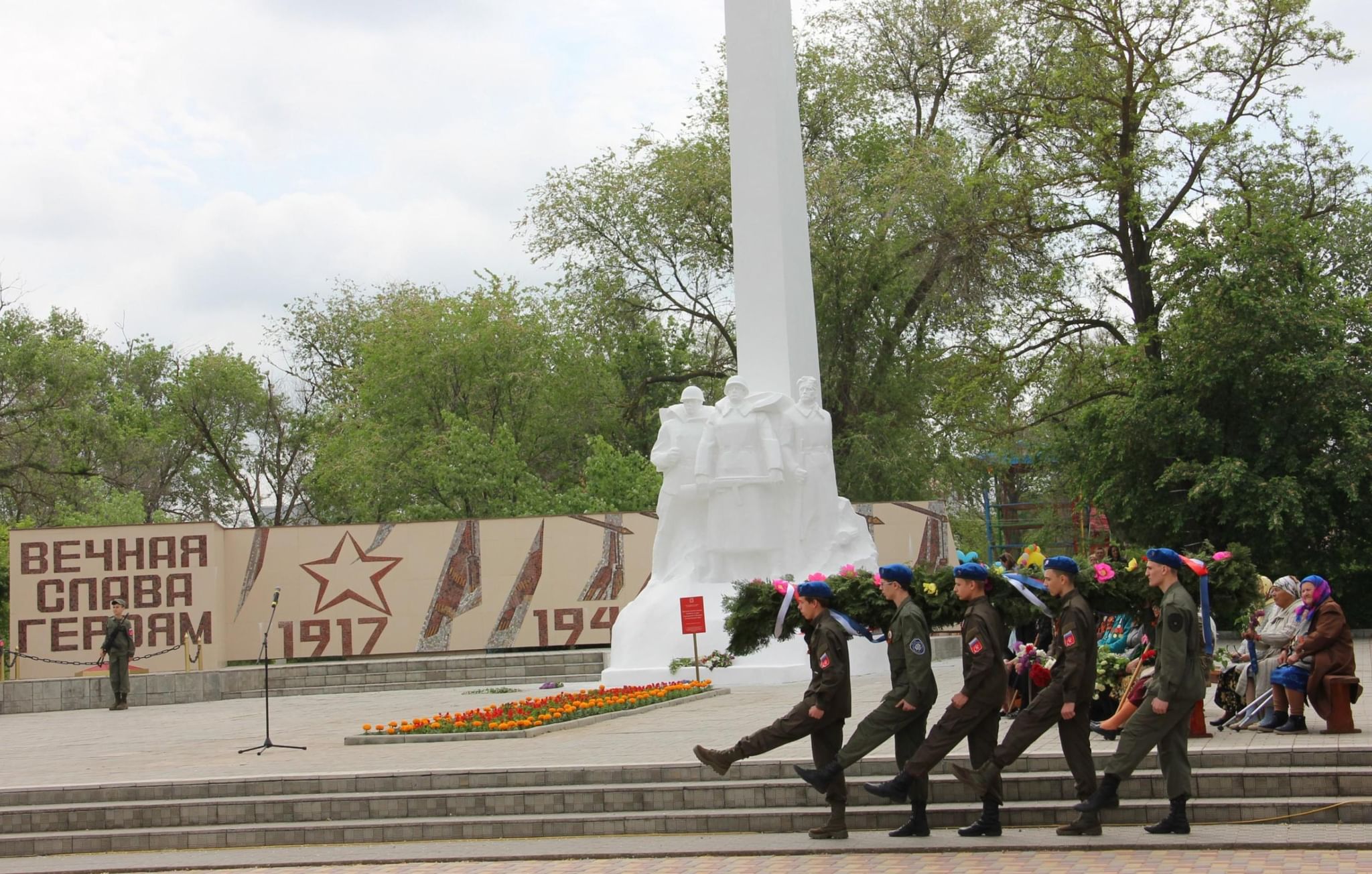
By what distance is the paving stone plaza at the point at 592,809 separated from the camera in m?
8.81

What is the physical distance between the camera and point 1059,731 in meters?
8.70

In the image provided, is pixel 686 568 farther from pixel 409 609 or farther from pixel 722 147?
pixel 722 147

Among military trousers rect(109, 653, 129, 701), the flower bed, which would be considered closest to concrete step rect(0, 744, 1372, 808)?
the flower bed

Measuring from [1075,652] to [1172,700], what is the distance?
1.92 ft

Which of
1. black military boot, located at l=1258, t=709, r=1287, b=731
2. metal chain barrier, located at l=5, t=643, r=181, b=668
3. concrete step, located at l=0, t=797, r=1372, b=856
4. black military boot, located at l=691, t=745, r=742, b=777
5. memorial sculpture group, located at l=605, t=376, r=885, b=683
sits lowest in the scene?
concrete step, located at l=0, t=797, r=1372, b=856

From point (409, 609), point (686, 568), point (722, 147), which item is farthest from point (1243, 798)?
point (722, 147)

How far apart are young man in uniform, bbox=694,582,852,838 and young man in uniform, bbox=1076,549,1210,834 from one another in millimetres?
1461

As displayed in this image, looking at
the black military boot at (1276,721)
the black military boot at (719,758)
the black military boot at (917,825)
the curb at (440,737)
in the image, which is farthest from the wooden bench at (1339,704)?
the curb at (440,737)

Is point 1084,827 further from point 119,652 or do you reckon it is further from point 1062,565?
point 119,652

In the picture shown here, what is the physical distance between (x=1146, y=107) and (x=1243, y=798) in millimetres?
21686

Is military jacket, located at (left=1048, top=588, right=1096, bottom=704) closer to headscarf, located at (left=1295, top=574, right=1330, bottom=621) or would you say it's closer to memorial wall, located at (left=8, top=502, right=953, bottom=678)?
headscarf, located at (left=1295, top=574, right=1330, bottom=621)

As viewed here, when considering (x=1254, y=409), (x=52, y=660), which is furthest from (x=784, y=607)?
(x=52, y=660)

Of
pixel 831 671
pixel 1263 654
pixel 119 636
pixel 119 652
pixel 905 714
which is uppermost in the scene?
pixel 119 636

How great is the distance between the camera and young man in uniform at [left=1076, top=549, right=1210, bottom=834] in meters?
8.34
